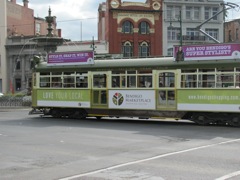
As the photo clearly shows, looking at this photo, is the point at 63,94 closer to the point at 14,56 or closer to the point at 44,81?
the point at 44,81

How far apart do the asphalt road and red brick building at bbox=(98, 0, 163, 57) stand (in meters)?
44.7

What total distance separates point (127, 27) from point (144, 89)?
142 ft

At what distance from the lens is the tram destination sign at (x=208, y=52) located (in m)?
17.7

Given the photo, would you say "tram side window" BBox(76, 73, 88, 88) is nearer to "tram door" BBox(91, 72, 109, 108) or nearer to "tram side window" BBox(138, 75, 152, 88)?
"tram door" BBox(91, 72, 109, 108)

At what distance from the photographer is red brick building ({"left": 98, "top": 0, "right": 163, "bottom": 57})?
199 ft

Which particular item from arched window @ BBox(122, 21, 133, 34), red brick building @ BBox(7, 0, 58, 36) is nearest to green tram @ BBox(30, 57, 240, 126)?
arched window @ BBox(122, 21, 133, 34)

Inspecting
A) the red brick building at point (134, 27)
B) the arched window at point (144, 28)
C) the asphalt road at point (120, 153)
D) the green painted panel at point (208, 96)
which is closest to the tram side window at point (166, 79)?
the green painted panel at point (208, 96)

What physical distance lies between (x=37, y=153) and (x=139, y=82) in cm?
956

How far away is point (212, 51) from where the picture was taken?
18156 mm

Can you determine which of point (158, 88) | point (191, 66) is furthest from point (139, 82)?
point (191, 66)

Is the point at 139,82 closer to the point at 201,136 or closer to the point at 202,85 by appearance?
the point at 202,85

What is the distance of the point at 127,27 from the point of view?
2434 inches

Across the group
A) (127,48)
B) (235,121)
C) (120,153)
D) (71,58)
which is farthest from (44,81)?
(127,48)

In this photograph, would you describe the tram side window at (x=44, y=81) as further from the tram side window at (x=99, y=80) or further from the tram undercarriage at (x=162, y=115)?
the tram side window at (x=99, y=80)
